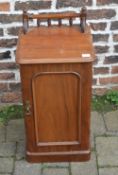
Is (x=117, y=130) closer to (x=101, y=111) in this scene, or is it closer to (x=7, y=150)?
(x=101, y=111)

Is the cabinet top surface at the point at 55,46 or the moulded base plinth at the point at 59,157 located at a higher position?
the cabinet top surface at the point at 55,46

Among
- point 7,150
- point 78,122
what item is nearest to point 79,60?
point 78,122

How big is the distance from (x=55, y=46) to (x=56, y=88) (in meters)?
0.25

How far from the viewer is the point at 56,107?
97.7 inches

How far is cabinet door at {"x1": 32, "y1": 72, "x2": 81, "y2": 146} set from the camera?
2367mm

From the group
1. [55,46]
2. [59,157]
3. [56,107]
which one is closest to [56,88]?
[56,107]

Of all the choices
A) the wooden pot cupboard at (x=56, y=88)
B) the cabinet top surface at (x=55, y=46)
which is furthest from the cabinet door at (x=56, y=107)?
the cabinet top surface at (x=55, y=46)

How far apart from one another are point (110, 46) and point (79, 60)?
896 millimetres

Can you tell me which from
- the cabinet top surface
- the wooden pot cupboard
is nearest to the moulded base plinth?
the wooden pot cupboard

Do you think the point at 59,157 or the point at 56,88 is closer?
the point at 56,88

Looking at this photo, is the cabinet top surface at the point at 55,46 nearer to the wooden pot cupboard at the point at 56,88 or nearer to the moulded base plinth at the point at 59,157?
the wooden pot cupboard at the point at 56,88

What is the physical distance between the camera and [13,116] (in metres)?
3.16

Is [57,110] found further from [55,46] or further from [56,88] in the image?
[55,46]

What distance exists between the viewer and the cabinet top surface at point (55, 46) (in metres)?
2.27
